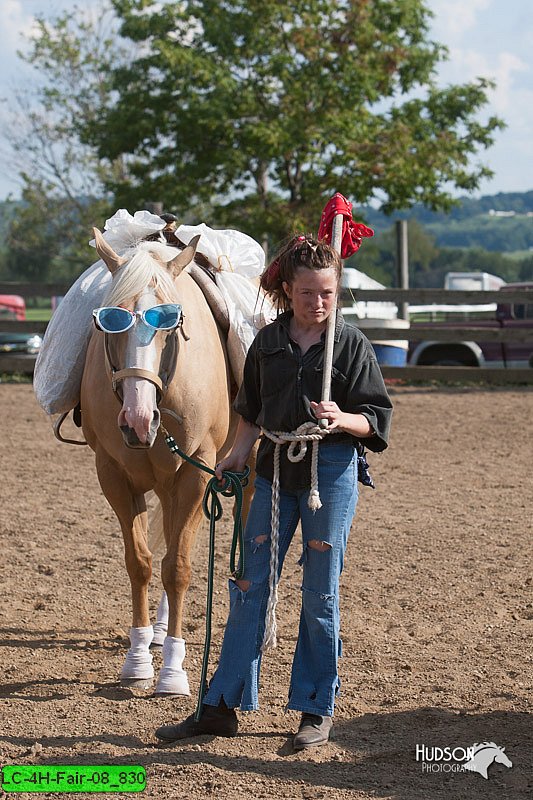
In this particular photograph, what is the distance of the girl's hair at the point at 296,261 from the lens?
294 centimetres

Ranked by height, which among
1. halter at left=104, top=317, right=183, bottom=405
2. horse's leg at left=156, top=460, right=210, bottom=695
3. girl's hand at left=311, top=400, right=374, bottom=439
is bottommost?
horse's leg at left=156, top=460, right=210, bottom=695

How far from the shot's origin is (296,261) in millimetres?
2959

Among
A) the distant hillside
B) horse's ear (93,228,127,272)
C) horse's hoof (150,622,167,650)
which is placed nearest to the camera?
horse's ear (93,228,127,272)

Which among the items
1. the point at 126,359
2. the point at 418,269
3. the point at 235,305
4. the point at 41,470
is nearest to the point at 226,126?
the point at 41,470

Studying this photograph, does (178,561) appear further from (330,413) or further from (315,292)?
(315,292)

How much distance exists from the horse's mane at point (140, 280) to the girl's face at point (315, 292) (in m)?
0.63

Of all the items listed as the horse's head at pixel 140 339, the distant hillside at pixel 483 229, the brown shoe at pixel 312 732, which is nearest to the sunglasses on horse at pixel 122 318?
the horse's head at pixel 140 339

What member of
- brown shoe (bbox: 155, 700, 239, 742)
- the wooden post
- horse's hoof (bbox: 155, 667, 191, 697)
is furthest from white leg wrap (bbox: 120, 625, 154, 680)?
the wooden post

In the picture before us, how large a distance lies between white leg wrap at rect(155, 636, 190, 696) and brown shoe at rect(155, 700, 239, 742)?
479 millimetres

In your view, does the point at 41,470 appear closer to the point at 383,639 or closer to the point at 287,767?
the point at 383,639

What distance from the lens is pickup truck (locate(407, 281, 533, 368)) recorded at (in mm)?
13555

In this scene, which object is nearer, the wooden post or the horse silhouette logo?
the horse silhouette logo

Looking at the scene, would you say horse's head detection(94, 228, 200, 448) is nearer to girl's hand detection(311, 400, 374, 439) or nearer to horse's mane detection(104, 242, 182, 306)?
horse's mane detection(104, 242, 182, 306)

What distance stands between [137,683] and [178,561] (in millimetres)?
489
